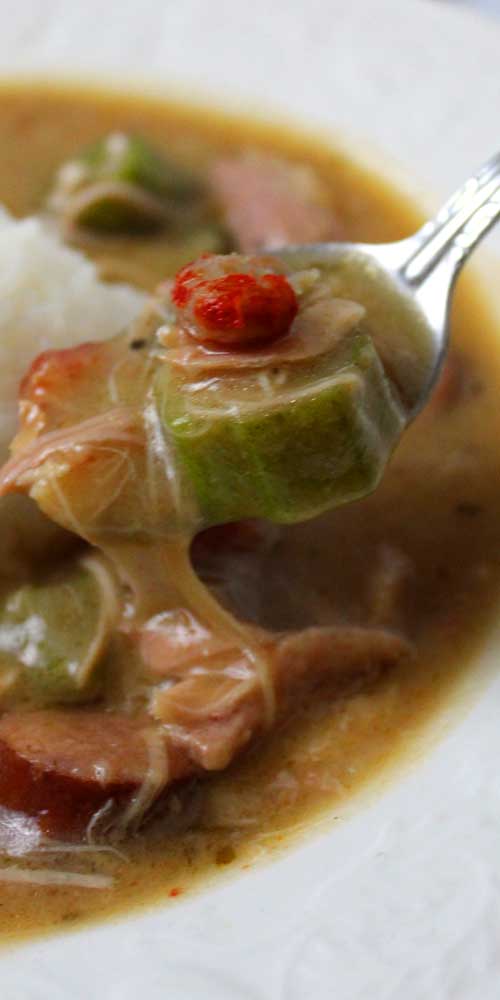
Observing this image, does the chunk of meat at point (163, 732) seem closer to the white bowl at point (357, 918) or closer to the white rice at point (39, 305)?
the white bowl at point (357, 918)

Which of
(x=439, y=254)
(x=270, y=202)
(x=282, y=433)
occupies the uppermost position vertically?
(x=439, y=254)

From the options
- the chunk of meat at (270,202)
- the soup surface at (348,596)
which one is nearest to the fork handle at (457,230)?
the soup surface at (348,596)

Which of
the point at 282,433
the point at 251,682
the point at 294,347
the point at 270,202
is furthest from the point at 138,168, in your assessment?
the point at 251,682

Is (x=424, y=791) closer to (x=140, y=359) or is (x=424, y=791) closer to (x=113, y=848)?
(x=113, y=848)

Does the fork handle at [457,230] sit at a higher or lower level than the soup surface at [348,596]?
higher

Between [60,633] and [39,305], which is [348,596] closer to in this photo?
[60,633]

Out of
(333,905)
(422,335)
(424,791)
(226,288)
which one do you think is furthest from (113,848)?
(422,335)
